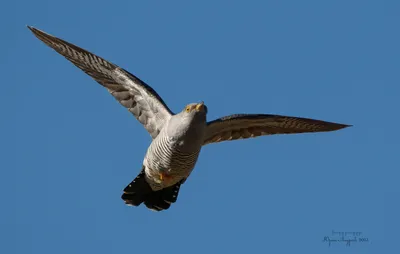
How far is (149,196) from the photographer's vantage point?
1329 cm

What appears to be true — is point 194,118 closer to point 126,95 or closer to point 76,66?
point 126,95

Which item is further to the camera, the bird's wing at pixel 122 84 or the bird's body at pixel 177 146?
the bird's wing at pixel 122 84

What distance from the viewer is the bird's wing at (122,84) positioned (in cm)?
1259

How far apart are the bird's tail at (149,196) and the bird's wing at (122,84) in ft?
3.60

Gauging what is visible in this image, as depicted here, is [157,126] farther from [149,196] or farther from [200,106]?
[200,106]

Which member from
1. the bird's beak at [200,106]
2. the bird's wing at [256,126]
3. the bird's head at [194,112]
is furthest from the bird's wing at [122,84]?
the bird's beak at [200,106]

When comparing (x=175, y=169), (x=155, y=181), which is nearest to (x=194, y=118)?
(x=175, y=169)

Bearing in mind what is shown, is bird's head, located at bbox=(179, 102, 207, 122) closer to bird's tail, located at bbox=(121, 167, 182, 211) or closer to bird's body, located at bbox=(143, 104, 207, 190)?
bird's body, located at bbox=(143, 104, 207, 190)

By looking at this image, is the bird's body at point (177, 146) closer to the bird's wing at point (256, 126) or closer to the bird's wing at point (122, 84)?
the bird's wing at point (122, 84)

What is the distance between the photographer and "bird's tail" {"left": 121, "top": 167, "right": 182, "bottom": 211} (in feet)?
43.0

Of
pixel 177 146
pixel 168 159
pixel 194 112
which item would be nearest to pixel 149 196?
pixel 168 159

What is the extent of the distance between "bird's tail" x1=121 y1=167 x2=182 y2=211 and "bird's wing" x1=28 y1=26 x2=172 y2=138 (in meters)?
1.10

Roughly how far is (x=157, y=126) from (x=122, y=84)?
112 centimetres

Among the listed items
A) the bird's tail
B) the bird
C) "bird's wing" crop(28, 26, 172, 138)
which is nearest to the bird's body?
the bird
